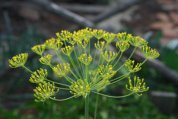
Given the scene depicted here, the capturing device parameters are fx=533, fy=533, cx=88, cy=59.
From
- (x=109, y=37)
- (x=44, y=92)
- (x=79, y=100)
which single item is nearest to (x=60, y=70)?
(x=44, y=92)

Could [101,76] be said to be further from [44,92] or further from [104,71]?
[44,92]

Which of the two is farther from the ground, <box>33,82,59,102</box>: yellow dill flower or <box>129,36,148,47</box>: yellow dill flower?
<box>129,36,148,47</box>: yellow dill flower

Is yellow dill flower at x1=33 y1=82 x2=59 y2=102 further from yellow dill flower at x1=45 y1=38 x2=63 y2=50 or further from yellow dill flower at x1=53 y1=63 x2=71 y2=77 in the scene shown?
yellow dill flower at x1=45 y1=38 x2=63 y2=50

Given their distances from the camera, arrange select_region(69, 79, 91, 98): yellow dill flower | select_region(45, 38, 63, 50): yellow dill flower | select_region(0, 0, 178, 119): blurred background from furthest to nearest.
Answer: select_region(0, 0, 178, 119): blurred background < select_region(45, 38, 63, 50): yellow dill flower < select_region(69, 79, 91, 98): yellow dill flower

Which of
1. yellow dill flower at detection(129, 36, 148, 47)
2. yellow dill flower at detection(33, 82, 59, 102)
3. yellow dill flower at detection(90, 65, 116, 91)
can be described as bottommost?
yellow dill flower at detection(33, 82, 59, 102)

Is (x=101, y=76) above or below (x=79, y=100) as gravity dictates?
below

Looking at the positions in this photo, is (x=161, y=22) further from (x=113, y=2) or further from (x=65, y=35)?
(x=65, y=35)

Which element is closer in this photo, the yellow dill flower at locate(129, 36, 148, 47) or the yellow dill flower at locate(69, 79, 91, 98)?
the yellow dill flower at locate(69, 79, 91, 98)

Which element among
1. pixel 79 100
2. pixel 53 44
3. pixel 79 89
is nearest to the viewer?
pixel 79 89

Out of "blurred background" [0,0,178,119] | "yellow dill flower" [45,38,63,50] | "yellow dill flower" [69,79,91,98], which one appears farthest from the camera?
"blurred background" [0,0,178,119]

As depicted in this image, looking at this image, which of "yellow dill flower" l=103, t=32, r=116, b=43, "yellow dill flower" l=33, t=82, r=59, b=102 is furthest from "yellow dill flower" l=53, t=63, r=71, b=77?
"yellow dill flower" l=103, t=32, r=116, b=43

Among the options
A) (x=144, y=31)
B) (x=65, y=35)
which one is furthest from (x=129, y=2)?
(x=65, y=35)
